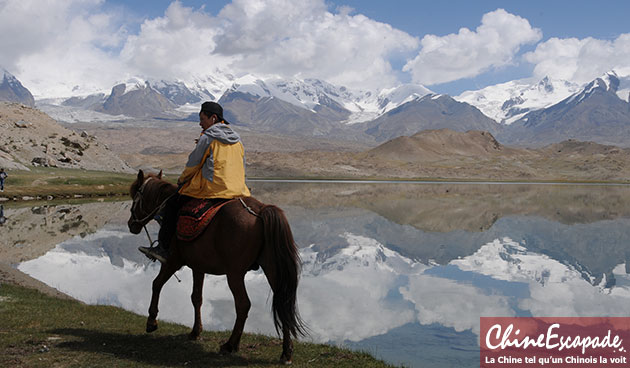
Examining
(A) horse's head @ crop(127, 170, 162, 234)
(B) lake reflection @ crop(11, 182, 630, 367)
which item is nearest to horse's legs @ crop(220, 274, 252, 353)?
(A) horse's head @ crop(127, 170, 162, 234)

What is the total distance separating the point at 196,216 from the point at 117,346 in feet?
10.4

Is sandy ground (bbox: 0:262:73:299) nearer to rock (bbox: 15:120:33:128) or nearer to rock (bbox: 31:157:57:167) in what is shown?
rock (bbox: 31:157:57:167)

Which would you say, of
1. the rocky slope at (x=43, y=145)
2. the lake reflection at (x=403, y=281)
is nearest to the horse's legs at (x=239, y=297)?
the lake reflection at (x=403, y=281)

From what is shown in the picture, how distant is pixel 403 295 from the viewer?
60.4ft

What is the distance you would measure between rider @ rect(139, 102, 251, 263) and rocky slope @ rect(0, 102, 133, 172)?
69288 mm

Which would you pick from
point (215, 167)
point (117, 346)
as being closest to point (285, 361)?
point (117, 346)

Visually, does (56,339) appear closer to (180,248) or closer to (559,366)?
(180,248)

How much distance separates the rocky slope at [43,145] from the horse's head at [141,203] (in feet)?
221

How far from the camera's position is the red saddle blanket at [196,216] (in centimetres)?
998

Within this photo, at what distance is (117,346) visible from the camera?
33.3 feet

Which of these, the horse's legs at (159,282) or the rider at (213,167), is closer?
the rider at (213,167)

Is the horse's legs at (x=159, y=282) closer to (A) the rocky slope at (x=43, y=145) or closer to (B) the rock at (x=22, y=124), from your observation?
(A) the rocky slope at (x=43, y=145)

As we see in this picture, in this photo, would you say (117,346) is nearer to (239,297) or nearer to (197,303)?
(197,303)

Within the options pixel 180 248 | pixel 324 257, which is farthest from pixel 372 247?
pixel 180 248
